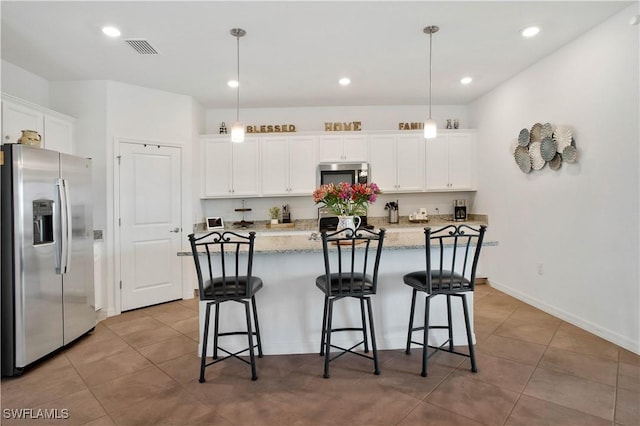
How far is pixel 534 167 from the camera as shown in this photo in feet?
12.3

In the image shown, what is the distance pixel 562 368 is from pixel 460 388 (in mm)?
900

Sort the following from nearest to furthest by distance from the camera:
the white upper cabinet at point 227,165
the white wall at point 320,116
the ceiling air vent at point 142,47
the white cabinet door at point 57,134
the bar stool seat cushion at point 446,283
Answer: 1. the bar stool seat cushion at point 446,283
2. the ceiling air vent at point 142,47
3. the white cabinet door at point 57,134
4. the white upper cabinet at point 227,165
5. the white wall at point 320,116

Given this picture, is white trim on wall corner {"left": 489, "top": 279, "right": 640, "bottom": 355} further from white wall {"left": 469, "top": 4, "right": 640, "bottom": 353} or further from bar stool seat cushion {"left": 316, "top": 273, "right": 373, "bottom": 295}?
→ bar stool seat cushion {"left": 316, "top": 273, "right": 373, "bottom": 295}

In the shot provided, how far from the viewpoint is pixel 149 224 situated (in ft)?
13.6

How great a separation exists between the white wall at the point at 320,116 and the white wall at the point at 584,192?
1.41 metres

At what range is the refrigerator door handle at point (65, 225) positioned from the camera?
2.78 meters

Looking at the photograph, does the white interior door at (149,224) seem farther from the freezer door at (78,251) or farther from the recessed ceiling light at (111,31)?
the recessed ceiling light at (111,31)

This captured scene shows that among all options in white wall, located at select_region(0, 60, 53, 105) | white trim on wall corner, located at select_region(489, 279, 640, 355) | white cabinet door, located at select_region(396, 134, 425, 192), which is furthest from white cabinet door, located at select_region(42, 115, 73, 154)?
white trim on wall corner, located at select_region(489, 279, 640, 355)

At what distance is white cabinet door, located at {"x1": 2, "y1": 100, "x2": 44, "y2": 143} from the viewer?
2.89 m

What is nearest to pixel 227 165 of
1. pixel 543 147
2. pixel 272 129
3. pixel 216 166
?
pixel 216 166

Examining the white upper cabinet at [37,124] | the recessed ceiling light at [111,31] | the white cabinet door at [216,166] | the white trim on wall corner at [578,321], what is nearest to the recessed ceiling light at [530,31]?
the white trim on wall corner at [578,321]

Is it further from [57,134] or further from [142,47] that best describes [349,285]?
[57,134]

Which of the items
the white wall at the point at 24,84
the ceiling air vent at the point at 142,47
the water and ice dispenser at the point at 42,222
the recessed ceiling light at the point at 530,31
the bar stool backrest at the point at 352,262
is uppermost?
the recessed ceiling light at the point at 530,31

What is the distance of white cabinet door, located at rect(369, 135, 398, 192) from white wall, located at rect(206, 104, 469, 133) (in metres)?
0.38
